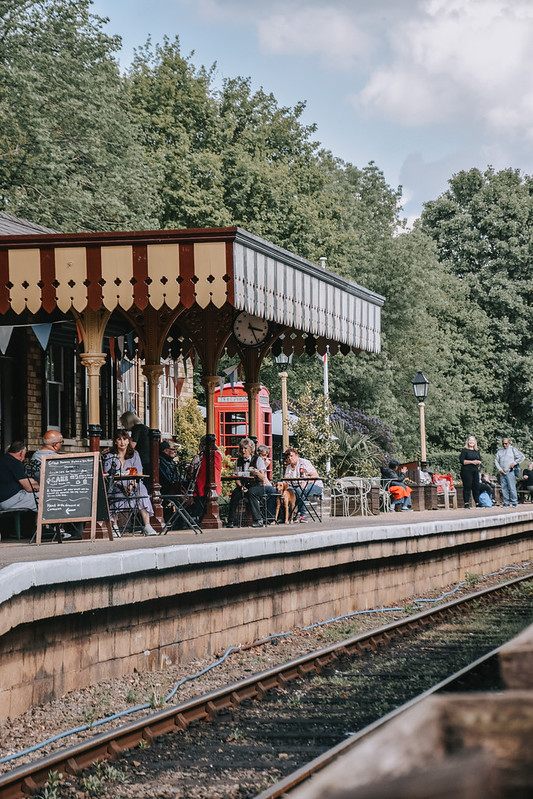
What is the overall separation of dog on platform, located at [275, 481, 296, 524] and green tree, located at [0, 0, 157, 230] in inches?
607

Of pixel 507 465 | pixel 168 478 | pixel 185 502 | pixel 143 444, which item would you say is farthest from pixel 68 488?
pixel 507 465

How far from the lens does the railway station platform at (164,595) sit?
745 centimetres

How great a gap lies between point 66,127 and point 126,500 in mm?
21578

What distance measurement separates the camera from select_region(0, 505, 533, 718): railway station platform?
7.45m

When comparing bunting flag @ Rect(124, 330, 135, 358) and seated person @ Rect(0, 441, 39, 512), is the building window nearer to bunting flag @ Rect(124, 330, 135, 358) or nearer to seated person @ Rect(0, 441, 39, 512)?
bunting flag @ Rect(124, 330, 135, 358)

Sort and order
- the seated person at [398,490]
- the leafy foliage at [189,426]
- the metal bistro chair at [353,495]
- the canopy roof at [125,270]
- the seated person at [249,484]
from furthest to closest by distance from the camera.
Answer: the leafy foliage at [189,426], the seated person at [398,490], the metal bistro chair at [353,495], the seated person at [249,484], the canopy roof at [125,270]

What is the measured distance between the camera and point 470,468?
2708 cm

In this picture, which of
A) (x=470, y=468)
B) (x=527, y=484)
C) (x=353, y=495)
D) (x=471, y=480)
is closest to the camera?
(x=353, y=495)

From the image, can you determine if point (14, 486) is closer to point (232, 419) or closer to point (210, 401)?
point (210, 401)

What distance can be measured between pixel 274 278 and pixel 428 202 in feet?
163

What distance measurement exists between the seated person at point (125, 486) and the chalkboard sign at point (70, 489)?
191cm

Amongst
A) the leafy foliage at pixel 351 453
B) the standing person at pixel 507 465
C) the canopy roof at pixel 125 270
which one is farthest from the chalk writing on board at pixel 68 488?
the leafy foliage at pixel 351 453

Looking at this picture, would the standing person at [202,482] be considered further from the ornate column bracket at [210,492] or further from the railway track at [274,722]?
the railway track at [274,722]

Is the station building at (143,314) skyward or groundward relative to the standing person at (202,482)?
skyward
